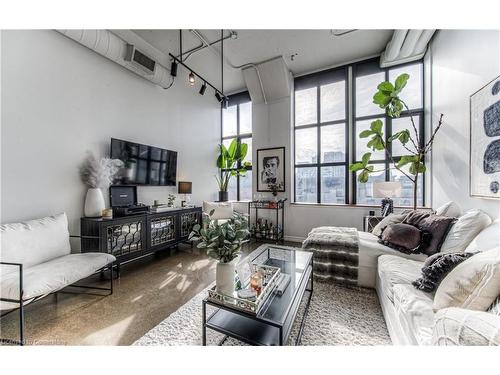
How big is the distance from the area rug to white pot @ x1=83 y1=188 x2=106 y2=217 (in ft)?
5.68

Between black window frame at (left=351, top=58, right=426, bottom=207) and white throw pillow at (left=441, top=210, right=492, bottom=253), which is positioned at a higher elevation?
black window frame at (left=351, top=58, right=426, bottom=207)

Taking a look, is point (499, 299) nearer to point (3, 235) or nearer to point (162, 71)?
point (3, 235)

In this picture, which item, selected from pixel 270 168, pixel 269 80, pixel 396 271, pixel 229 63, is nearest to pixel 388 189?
pixel 396 271

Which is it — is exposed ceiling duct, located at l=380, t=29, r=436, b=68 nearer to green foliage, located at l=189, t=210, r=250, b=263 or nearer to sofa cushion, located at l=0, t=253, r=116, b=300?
green foliage, located at l=189, t=210, r=250, b=263

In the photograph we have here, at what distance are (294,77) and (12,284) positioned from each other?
17.2 ft

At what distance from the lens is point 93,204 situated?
8.30 ft

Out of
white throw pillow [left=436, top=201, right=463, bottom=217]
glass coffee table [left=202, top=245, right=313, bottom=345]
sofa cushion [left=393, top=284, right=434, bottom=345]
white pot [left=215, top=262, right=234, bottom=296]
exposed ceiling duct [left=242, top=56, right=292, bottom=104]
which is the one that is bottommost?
glass coffee table [left=202, top=245, right=313, bottom=345]

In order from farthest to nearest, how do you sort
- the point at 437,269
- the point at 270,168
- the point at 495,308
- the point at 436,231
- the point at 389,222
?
the point at 270,168 → the point at 389,222 → the point at 436,231 → the point at 437,269 → the point at 495,308

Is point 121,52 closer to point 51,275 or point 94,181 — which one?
point 94,181

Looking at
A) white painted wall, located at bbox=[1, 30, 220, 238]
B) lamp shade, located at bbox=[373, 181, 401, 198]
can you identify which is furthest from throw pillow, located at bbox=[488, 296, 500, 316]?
white painted wall, located at bbox=[1, 30, 220, 238]

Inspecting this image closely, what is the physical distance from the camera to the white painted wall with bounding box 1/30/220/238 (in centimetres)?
200

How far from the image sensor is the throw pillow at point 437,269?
1224mm

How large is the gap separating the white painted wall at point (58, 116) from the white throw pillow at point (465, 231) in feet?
13.2

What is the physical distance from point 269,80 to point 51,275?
4.49m
